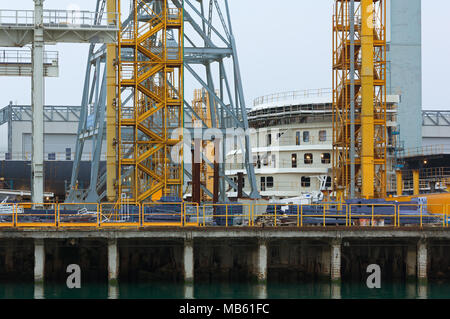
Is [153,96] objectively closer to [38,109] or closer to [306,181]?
[38,109]

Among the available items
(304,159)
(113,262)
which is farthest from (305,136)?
(113,262)

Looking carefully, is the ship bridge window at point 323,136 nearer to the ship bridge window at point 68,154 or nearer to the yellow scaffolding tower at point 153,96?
the yellow scaffolding tower at point 153,96

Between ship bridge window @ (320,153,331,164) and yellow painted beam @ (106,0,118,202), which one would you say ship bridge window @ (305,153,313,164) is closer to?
ship bridge window @ (320,153,331,164)

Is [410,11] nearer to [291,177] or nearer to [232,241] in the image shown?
[291,177]

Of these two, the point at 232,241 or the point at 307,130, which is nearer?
the point at 232,241

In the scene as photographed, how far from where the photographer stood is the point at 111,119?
5416cm

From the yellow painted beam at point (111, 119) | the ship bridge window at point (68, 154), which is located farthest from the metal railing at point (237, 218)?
Result: the ship bridge window at point (68, 154)

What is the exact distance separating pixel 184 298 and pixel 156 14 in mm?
23810

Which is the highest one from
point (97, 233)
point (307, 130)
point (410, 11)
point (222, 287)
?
point (410, 11)

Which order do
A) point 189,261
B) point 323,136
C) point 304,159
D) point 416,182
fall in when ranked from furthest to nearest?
1. point 323,136
2. point 304,159
3. point 416,182
4. point 189,261

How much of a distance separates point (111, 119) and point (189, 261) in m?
20.6

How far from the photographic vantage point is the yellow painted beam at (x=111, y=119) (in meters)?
53.3

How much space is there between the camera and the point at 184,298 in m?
33.1
